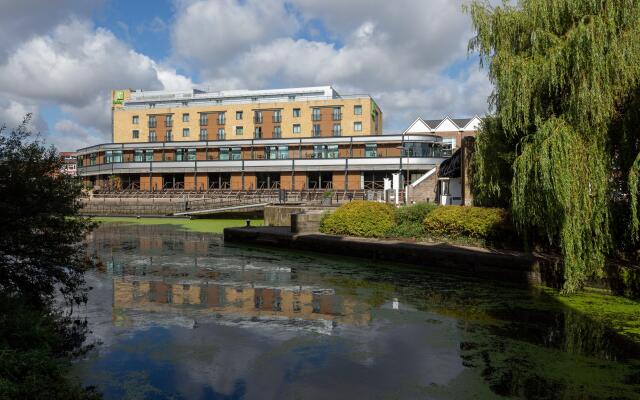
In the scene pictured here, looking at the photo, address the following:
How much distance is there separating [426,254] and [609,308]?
6.16 m

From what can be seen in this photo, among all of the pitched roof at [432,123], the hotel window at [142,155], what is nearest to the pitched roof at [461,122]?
the pitched roof at [432,123]

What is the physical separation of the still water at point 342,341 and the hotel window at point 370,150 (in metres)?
44.0

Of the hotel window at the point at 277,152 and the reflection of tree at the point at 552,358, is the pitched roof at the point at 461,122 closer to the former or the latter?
the hotel window at the point at 277,152

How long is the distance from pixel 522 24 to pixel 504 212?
18.9ft

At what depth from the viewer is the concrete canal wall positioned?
1336 cm

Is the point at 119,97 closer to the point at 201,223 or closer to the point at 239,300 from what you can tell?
the point at 201,223

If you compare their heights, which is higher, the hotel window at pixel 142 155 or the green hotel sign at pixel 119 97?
the green hotel sign at pixel 119 97

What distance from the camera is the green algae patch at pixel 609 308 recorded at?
9141mm

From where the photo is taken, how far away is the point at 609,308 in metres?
10.5

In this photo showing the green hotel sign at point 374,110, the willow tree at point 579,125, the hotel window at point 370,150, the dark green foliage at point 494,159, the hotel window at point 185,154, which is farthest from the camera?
the green hotel sign at point 374,110

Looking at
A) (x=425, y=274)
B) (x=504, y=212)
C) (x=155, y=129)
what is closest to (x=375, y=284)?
(x=425, y=274)

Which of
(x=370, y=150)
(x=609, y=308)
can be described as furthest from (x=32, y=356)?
(x=370, y=150)

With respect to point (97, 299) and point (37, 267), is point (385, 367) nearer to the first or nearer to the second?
point (37, 267)

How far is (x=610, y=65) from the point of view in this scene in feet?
36.6
